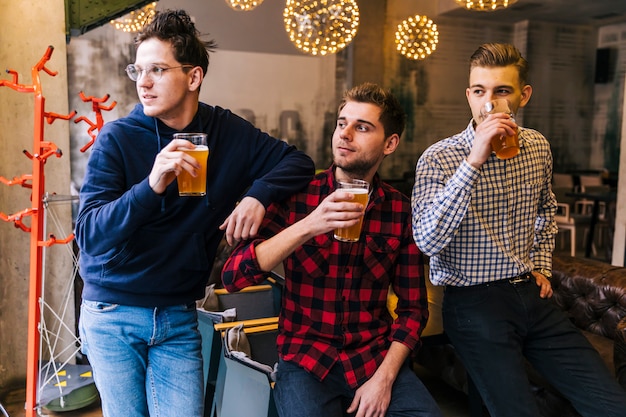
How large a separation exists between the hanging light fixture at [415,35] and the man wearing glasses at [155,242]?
4.36 metres

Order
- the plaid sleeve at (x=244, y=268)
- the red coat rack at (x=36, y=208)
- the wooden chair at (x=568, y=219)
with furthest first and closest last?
the wooden chair at (x=568, y=219)
the red coat rack at (x=36, y=208)
the plaid sleeve at (x=244, y=268)

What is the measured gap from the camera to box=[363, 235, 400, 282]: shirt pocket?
1.94 metres

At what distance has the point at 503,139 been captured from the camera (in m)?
1.80

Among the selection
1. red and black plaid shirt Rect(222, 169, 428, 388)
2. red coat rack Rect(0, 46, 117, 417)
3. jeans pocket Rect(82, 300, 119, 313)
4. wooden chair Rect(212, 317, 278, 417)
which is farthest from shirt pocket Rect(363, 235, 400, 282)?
red coat rack Rect(0, 46, 117, 417)

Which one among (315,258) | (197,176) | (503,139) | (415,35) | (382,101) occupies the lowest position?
(315,258)

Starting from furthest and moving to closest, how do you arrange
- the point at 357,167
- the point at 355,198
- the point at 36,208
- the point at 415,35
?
the point at 415,35 → the point at 36,208 → the point at 357,167 → the point at 355,198

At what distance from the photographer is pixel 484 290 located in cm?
203

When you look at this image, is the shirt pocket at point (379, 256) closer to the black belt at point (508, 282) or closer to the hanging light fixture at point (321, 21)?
the black belt at point (508, 282)

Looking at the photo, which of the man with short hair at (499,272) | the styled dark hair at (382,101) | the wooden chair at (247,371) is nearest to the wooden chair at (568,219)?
the man with short hair at (499,272)

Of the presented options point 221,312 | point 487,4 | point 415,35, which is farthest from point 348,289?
point 415,35

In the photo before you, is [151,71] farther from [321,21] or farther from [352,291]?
[321,21]

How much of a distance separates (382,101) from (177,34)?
701 mm

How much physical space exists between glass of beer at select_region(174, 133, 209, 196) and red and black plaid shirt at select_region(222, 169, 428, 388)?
0.33 m

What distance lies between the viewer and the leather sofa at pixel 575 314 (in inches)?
107
